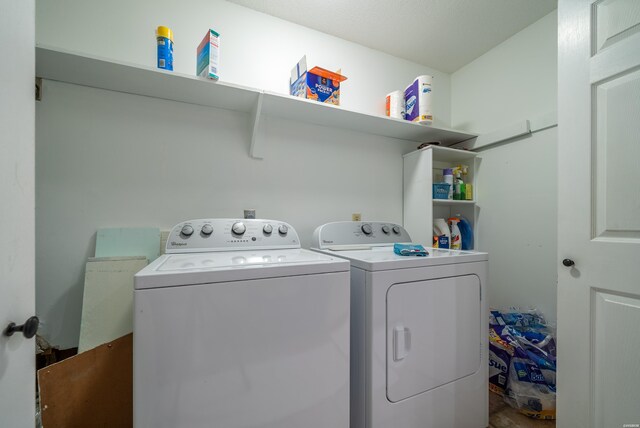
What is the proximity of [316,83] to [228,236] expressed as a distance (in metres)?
1.13

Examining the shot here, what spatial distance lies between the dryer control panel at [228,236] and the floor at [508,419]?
1.57m

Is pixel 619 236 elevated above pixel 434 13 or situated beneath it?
situated beneath

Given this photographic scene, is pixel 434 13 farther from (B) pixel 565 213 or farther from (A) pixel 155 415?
(A) pixel 155 415

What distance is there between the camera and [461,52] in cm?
223

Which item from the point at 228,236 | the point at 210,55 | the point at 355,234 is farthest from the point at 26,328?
the point at 355,234

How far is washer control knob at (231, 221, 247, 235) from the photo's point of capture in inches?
54.4

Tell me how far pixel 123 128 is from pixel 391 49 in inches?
83.3

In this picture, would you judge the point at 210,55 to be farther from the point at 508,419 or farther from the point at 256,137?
the point at 508,419

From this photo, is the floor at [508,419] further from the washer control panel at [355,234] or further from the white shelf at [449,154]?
the white shelf at [449,154]

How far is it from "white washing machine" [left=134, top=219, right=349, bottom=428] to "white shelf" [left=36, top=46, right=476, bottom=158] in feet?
3.40

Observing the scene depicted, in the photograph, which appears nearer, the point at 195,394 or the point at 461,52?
the point at 195,394

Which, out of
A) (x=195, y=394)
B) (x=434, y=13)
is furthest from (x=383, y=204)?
(x=195, y=394)

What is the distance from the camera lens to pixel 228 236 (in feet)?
4.46

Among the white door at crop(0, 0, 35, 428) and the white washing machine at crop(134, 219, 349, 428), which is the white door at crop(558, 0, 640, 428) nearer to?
the white washing machine at crop(134, 219, 349, 428)
